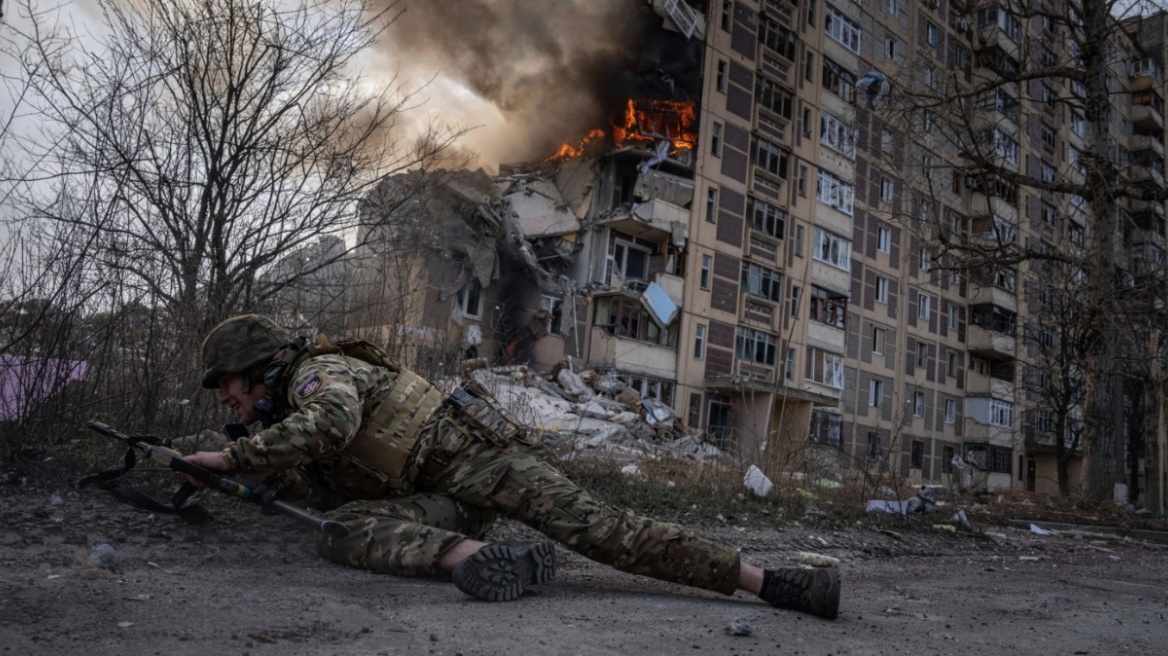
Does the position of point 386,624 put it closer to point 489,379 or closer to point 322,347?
point 322,347

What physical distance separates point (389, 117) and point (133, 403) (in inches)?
122

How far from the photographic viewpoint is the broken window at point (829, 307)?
32.0 m

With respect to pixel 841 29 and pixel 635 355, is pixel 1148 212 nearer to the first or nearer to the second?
pixel 635 355

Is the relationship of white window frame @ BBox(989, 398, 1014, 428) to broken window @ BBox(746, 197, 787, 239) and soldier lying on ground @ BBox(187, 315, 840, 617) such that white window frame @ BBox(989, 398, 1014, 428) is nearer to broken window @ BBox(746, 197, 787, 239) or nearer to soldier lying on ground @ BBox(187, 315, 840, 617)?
broken window @ BBox(746, 197, 787, 239)

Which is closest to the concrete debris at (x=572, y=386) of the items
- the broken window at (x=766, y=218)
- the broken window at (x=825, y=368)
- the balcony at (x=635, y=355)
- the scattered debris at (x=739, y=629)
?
the balcony at (x=635, y=355)

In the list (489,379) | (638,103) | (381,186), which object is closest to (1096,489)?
(489,379)

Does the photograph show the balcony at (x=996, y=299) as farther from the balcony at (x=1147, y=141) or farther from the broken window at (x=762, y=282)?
the balcony at (x=1147, y=141)

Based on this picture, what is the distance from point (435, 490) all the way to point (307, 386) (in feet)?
2.35

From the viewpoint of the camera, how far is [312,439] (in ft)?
10.1

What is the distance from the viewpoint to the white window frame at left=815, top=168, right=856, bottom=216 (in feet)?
106

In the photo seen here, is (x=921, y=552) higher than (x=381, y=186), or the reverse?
(x=381, y=186)

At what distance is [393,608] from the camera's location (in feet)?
9.14

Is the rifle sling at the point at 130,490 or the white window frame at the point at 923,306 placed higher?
the white window frame at the point at 923,306

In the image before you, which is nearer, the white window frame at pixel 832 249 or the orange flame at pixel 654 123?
the orange flame at pixel 654 123
